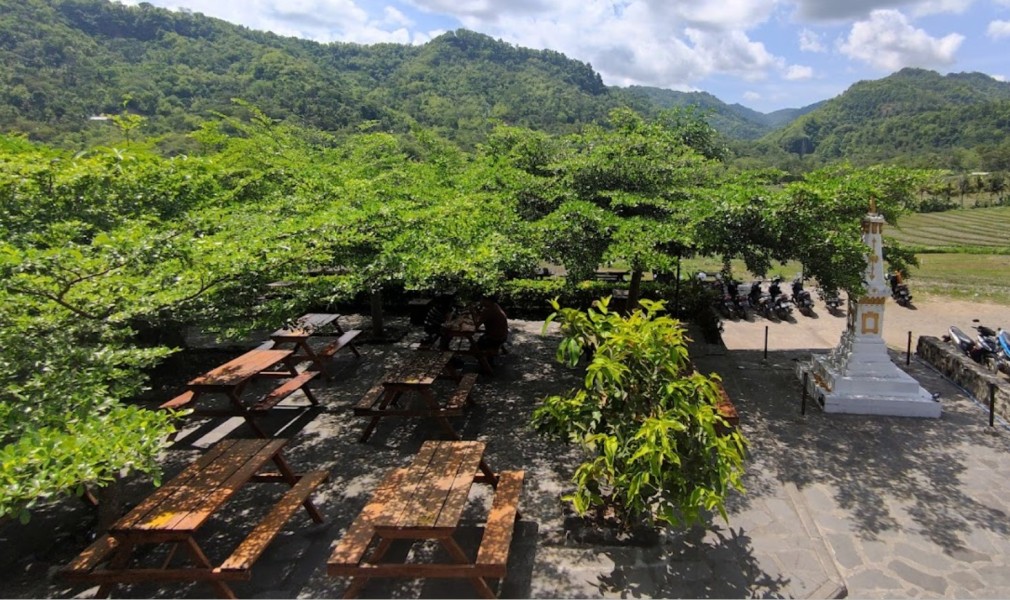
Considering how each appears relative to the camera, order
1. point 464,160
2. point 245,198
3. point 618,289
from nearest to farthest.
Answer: point 245,198
point 618,289
point 464,160

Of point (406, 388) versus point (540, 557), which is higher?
point (406, 388)

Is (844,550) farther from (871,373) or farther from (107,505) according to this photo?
(107,505)

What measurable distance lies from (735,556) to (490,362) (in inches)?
210

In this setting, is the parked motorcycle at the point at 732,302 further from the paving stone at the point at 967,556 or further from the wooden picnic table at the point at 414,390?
the paving stone at the point at 967,556

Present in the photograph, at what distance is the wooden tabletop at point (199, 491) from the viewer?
3854 mm

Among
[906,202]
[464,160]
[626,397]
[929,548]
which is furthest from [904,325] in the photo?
[626,397]

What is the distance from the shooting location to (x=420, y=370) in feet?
22.5

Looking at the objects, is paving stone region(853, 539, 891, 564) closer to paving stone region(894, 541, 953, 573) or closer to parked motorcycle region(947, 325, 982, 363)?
paving stone region(894, 541, 953, 573)

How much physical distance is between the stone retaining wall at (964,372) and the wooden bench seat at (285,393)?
29.9ft

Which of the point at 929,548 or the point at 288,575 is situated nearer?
the point at 288,575

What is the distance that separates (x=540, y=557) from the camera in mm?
4531

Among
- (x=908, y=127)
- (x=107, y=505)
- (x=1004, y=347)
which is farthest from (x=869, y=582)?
(x=908, y=127)

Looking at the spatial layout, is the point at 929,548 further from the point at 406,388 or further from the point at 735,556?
the point at 406,388

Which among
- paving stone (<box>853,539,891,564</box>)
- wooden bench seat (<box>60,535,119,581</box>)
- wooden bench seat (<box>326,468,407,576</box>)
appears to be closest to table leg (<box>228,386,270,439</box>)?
wooden bench seat (<box>60,535,119,581</box>)
